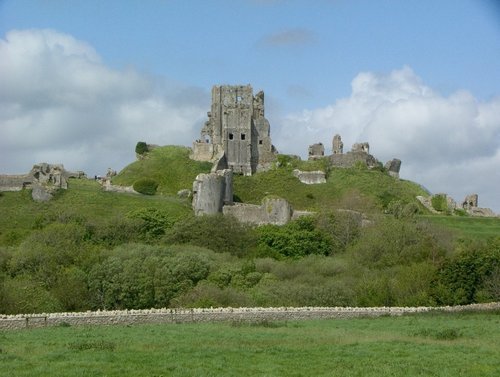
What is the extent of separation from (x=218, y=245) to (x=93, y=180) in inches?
1014

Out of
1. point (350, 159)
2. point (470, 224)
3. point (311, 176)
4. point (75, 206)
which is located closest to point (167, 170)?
point (311, 176)

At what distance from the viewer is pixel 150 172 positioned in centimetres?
8881

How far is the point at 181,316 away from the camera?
36.4 meters

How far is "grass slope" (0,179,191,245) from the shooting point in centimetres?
7094

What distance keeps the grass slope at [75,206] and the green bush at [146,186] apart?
70.8 inches

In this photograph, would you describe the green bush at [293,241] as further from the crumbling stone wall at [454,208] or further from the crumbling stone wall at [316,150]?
the crumbling stone wall at [316,150]

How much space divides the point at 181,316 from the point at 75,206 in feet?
132

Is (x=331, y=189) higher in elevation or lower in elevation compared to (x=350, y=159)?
lower

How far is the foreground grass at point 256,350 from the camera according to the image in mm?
22953

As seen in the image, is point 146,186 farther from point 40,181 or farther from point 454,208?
point 454,208

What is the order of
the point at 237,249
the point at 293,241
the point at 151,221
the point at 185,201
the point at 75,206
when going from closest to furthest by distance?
the point at 237,249 → the point at 293,241 → the point at 151,221 → the point at 75,206 → the point at 185,201

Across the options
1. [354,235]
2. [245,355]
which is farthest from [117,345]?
[354,235]

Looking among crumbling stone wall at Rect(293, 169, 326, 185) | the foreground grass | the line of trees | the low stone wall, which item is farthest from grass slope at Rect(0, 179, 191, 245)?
the foreground grass

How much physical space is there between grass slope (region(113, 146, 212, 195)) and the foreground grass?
51962 mm
